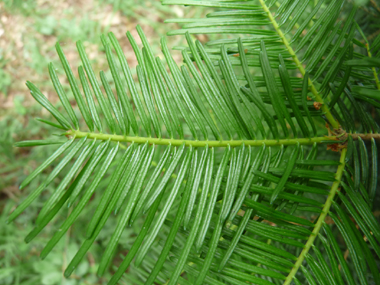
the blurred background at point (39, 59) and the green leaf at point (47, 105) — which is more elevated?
the green leaf at point (47, 105)

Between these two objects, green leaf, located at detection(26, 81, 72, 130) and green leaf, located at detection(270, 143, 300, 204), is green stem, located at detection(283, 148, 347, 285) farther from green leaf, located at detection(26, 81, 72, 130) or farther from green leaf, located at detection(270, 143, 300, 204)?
green leaf, located at detection(26, 81, 72, 130)

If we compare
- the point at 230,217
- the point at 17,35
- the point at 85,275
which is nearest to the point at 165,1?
the point at 230,217

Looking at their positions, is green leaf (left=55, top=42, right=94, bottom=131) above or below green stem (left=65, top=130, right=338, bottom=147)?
above

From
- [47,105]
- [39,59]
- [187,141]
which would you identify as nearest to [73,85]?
[47,105]

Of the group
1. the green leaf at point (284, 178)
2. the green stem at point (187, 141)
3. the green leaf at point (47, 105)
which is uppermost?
the green leaf at point (47, 105)

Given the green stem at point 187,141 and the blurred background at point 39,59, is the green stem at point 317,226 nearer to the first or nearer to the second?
the green stem at point 187,141

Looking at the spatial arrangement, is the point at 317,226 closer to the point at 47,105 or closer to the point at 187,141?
the point at 187,141

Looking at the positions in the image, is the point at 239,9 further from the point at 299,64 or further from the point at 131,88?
the point at 131,88

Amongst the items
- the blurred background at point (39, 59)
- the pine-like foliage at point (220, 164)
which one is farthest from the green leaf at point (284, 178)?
the blurred background at point (39, 59)

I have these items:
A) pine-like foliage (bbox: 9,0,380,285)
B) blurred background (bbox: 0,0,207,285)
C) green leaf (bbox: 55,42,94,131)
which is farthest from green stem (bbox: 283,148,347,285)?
blurred background (bbox: 0,0,207,285)
